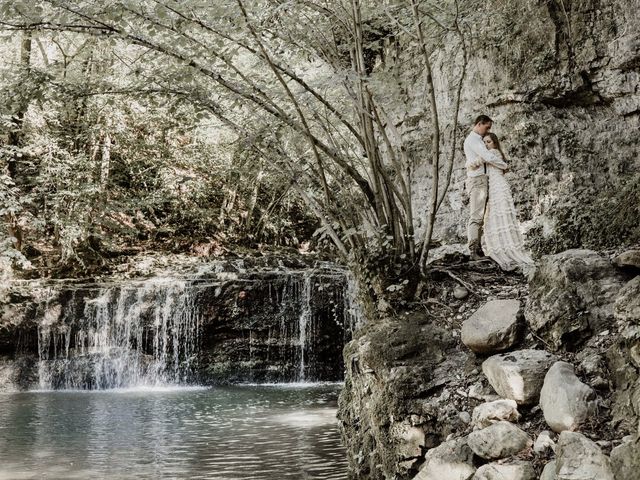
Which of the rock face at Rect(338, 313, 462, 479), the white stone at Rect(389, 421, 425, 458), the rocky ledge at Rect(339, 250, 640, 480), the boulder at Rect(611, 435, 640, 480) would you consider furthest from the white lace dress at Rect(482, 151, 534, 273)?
the boulder at Rect(611, 435, 640, 480)

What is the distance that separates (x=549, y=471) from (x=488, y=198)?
152 inches

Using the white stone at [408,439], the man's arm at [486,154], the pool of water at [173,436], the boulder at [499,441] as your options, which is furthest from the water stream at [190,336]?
the boulder at [499,441]

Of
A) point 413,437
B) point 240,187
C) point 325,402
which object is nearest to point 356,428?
point 413,437

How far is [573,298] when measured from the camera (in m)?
3.92

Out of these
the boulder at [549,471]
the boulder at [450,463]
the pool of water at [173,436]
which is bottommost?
the pool of water at [173,436]

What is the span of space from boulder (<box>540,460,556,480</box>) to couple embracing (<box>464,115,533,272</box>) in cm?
324

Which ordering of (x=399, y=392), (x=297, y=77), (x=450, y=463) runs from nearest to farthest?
(x=450, y=463), (x=399, y=392), (x=297, y=77)

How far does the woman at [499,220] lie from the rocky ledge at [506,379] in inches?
43.4

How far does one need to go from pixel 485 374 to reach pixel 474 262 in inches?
62.5

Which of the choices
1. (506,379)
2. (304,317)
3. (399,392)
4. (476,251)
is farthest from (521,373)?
(304,317)

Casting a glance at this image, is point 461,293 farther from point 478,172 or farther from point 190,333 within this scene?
point 190,333

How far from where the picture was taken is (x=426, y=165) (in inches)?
503

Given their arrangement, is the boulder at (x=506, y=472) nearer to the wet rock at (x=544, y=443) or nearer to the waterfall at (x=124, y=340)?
the wet rock at (x=544, y=443)

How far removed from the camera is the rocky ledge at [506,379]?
320 centimetres
